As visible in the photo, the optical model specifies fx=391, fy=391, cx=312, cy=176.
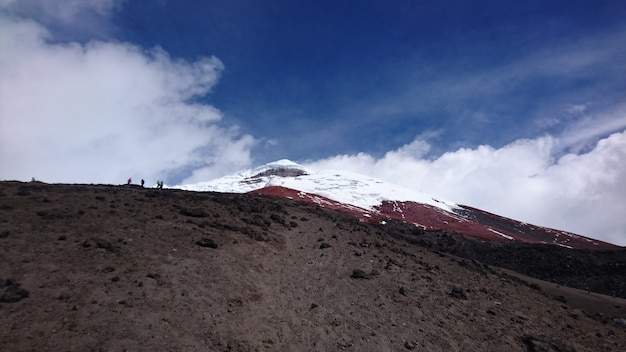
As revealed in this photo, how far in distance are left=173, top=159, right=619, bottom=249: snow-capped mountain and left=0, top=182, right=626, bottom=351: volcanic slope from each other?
2828 centimetres

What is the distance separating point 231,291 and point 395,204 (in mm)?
45714

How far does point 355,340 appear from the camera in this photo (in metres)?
12.8

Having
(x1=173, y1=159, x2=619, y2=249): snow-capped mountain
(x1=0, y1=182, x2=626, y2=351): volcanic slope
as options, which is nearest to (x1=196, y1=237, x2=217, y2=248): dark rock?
(x1=0, y1=182, x2=626, y2=351): volcanic slope

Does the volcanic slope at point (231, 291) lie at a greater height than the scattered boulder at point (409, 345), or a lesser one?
greater

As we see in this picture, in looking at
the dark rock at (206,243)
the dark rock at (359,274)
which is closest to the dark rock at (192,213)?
the dark rock at (206,243)

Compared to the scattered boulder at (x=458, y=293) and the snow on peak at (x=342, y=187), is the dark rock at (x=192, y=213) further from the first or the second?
the snow on peak at (x=342, y=187)

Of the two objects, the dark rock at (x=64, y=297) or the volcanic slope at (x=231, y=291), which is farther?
the dark rock at (x=64, y=297)

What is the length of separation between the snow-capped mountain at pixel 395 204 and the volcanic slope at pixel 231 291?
2828cm

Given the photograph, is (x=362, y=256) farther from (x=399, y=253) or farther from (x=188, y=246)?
(x=188, y=246)

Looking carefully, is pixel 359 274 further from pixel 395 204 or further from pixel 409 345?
pixel 395 204

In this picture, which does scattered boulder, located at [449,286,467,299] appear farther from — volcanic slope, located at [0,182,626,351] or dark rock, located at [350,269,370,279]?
dark rock, located at [350,269,370,279]

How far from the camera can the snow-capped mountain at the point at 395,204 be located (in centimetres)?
5109

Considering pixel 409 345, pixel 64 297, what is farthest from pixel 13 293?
pixel 409 345

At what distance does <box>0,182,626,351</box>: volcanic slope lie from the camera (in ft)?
35.5
